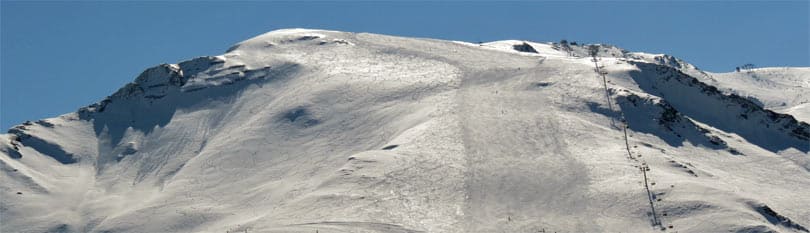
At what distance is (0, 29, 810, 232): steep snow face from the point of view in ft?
313

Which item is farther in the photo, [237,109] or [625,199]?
[237,109]

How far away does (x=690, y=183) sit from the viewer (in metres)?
96.3

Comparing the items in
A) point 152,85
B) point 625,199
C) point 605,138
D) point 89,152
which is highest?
point 152,85

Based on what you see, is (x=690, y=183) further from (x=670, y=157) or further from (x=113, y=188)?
(x=113, y=188)

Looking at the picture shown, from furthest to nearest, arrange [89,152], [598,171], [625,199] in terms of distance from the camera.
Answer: [89,152], [598,171], [625,199]

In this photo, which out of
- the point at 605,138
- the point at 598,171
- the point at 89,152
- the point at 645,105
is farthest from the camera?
the point at 89,152

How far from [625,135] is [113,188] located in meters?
52.6

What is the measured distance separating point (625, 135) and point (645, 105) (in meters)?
9.02

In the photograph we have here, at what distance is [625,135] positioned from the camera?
112 metres

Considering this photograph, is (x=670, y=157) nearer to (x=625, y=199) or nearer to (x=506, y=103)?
(x=625, y=199)

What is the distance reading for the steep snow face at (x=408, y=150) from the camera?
3752 inches

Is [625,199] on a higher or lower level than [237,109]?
lower

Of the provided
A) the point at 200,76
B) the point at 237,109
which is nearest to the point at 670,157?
the point at 237,109

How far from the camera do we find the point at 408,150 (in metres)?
108
